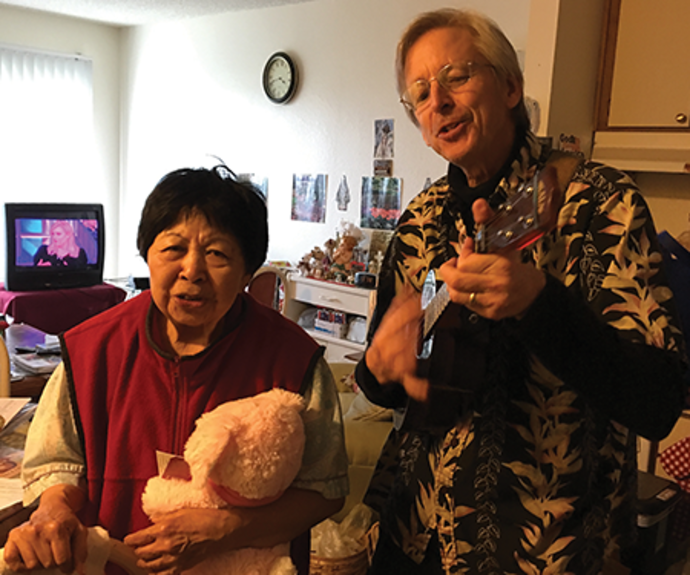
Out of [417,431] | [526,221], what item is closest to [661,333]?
[526,221]

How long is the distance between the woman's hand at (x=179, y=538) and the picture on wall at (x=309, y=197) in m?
3.72

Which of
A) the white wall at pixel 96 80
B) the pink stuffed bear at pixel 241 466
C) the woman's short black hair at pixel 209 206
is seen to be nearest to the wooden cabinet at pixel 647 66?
the woman's short black hair at pixel 209 206

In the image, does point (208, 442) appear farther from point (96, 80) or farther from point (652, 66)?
point (96, 80)

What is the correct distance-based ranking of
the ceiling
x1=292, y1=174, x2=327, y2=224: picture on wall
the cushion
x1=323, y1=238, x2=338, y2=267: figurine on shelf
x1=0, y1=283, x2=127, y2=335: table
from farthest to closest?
the ceiling < x1=292, y1=174, x2=327, y2=224: picture on wall < x1=323, y1=238, x2=338, y2=267: figurine on shelf < x1=0, y1=283, x2=127, y2=335: table < the cushion

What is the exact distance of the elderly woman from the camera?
92cm

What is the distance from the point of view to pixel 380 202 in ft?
13.6

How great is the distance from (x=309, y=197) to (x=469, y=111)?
3.70 metres

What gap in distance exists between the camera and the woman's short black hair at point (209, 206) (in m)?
0.94

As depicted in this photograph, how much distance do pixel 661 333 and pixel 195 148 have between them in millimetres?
4934

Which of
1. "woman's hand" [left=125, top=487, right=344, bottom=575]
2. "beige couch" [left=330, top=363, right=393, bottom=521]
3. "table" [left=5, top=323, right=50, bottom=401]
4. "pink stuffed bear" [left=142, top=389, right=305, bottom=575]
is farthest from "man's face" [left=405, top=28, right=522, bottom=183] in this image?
"table" [left=5, top=323, right=50, bottom=401]

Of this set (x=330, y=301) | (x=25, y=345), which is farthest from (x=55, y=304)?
(x=330, y=301)

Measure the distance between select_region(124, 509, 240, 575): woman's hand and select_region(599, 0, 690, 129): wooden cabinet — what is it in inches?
84.5

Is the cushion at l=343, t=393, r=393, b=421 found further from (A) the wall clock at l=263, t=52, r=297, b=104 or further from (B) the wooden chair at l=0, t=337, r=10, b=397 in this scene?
(A) the wall clock at l=263, t=52, r=297, b=104

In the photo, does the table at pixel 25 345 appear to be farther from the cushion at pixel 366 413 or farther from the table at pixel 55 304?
the cushion at pixel 366 413
